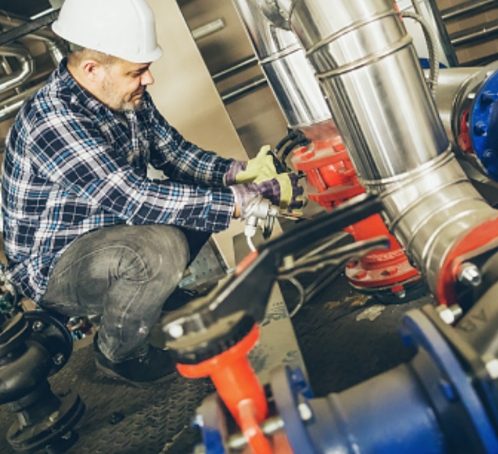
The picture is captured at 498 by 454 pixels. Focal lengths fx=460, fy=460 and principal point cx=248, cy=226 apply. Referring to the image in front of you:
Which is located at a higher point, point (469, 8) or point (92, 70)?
point (92, 70)

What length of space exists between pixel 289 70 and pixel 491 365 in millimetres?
1027

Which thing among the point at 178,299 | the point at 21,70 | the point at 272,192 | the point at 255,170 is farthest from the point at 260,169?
the point at 21,70

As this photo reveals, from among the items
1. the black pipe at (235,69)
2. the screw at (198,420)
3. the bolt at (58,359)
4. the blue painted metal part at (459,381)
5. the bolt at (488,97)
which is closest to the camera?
the blue painted metal part at (459,381)

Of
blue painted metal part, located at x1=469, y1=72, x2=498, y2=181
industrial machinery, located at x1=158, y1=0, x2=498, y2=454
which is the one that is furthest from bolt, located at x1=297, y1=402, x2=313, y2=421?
blue painted metal part, located at x1=469, y1=72, x2=498, y2=181

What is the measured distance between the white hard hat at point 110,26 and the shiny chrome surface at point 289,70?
318mm

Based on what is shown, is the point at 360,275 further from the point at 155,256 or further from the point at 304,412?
the point at 304,412

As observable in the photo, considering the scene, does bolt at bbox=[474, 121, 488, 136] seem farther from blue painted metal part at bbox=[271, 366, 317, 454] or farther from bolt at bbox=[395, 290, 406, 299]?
blue painted metal part at bbox=[271, 366, 317, 454]

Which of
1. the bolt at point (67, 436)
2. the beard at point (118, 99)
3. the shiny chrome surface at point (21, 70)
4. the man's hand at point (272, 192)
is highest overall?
the shiny chrome surface at point (21, 70)

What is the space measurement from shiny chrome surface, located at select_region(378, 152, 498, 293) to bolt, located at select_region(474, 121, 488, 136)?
38 centimetres

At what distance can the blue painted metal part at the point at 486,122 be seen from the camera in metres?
1.16

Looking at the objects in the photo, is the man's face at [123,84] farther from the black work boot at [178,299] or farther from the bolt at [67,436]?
the bolt at [67,436]

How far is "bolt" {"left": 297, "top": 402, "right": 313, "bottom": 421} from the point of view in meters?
0.59

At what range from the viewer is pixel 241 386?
623mm

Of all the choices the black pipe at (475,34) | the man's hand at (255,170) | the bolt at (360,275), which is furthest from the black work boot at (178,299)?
the black pipe at (475,34)
